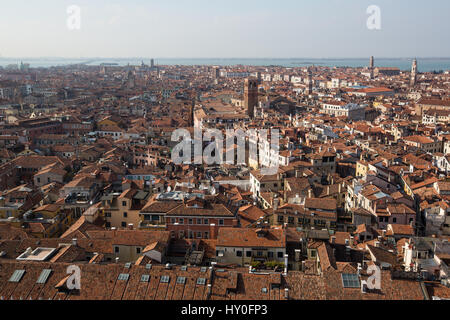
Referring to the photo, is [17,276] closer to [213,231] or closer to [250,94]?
[213,231]

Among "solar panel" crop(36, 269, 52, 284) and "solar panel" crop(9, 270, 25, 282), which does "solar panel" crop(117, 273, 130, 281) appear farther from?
"solar panel" crop(9, 270, 25, 282)

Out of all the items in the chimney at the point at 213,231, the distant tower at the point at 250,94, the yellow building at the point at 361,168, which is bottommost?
the chimney at the point at 213,231

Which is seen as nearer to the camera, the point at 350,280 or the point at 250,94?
the point at 350,280

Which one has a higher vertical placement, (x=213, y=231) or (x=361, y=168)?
(x=361, y=168)

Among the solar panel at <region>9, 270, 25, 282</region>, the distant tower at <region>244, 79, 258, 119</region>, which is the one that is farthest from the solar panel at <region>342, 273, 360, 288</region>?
the distant tower at <region>244, 79, 258, 119</region>

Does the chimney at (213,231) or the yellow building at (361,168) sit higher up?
the yellow building at (361,168)

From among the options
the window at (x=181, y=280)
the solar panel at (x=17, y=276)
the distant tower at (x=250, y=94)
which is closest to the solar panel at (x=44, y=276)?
the solar panel at (x=17, y=276)

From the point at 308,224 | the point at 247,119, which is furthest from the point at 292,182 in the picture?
the point at 247,119

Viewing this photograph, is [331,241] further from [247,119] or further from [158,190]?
[247,119]

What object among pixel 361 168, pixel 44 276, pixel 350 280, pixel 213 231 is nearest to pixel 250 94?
pixel 361 168

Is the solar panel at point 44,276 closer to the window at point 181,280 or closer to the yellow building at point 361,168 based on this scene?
the window at point 181,280
